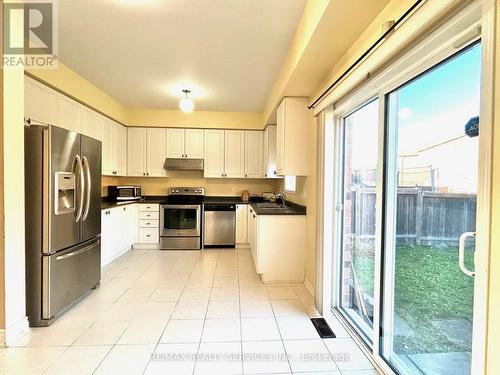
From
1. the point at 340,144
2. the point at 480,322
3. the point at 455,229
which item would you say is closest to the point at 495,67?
the point at 455,229

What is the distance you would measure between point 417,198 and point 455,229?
32 cm

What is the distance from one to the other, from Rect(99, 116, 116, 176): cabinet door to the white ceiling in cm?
57

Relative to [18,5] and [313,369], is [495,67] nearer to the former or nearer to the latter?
[313,369]

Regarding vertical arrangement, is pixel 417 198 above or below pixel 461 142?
below

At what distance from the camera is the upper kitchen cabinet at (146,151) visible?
525cm

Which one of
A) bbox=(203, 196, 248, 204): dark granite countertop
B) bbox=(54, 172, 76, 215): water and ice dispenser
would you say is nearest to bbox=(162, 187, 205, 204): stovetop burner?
bbox=(203, 196, 248, 204): dark granite countertop

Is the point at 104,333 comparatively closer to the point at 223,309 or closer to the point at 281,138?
the point at 223,309

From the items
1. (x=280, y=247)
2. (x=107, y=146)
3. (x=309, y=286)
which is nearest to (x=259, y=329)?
(x=309, y=286)

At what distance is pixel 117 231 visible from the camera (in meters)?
4.28

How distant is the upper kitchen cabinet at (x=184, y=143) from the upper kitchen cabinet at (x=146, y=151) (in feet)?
0.45

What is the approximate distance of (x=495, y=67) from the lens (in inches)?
37.3

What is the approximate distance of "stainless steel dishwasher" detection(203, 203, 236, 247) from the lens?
5.00m

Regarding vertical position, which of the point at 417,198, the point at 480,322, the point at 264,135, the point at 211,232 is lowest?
the point at 211,232

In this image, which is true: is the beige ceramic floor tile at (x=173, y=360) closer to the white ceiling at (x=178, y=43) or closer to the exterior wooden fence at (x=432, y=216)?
the exterior wooden fence at (x=432, y=216)
